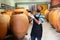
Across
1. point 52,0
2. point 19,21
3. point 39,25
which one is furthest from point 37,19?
point 52,0

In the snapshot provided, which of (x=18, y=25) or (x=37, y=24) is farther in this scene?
(x=18, y=25)

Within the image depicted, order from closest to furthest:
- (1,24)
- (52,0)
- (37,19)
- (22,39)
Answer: (37,19) → (1,24) → (22,39) → (52,0)

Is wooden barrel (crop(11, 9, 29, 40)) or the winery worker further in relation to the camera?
wooden barrel (crop(11, 9, 29, 40))

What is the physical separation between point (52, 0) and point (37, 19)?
1028cm

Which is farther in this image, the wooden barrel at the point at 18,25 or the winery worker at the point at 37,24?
the wooden barrel at the point at 18,25

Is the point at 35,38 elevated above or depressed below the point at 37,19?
below

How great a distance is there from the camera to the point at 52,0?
13633 mm

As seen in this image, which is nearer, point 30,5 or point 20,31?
point 20,31

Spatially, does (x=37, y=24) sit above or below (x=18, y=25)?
above

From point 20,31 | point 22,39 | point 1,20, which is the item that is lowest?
point 22,39

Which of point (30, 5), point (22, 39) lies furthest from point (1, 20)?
point (30, 5)

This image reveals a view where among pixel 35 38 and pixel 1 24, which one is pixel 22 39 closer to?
pixel 1 24

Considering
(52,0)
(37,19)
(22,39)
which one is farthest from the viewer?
(52,0)

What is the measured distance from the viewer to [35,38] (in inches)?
151
